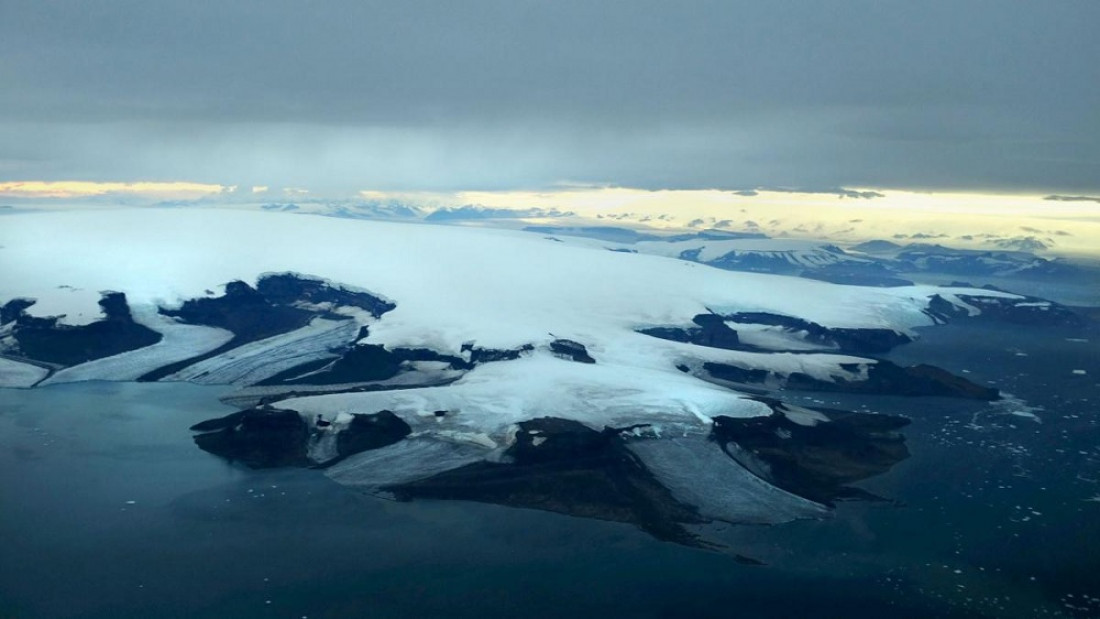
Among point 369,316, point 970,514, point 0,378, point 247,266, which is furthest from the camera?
point 247,266

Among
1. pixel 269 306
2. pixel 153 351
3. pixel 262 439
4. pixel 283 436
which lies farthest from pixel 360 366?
pixel 269 306

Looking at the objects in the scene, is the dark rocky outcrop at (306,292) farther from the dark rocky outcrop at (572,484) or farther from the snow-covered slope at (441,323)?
the dark rocky outcrop at (572,484)

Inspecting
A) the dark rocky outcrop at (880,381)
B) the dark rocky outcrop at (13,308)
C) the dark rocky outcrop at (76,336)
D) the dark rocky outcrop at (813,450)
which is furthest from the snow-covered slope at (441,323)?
the dark rocky outcrop at (13,308)

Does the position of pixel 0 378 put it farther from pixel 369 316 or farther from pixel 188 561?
pixel 188 561

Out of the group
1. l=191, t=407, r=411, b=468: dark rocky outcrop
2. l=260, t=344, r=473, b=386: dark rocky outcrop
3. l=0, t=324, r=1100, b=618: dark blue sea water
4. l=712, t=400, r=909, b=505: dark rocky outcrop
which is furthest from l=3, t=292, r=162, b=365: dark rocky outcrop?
l=712, t=400, r=909, b=505: dark rocky outcrop

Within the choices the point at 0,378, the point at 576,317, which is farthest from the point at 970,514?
the point at 0,378

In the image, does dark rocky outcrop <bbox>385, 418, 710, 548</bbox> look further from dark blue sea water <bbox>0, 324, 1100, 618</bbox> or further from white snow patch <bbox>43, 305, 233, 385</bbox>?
white snow patch <bbox>43, 305, 233, 385</bbox>

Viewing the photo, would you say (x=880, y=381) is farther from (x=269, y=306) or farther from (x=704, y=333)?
(x=269, y=306)
